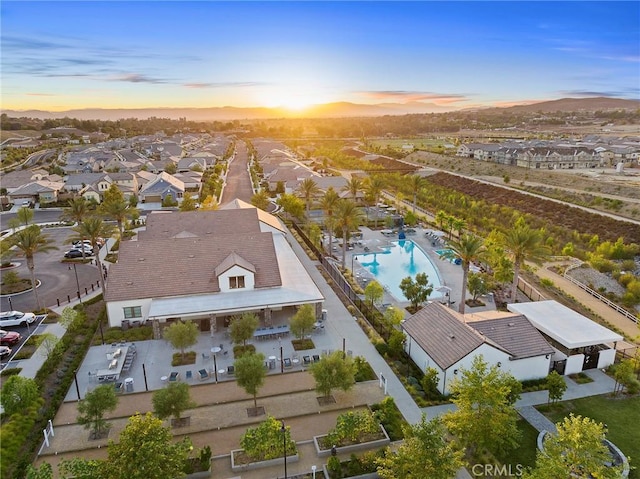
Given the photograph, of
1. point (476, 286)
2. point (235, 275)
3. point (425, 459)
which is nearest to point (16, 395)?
point (235, 275)

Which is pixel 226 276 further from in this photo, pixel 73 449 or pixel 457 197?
pixel 457 197

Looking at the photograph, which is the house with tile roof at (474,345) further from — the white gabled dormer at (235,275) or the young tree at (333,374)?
the white gabled dormer at (235,275)

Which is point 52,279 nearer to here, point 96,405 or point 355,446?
point 96,405

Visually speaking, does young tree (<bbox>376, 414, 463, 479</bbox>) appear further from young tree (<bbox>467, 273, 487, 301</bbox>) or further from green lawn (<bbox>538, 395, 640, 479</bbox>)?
young tree (<bbox>467, 273, 487, 301</bbox>)

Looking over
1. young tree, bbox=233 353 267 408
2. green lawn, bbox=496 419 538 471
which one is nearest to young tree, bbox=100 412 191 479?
young tree, bbox=233 353 267 408

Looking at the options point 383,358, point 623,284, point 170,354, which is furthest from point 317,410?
point 623,284

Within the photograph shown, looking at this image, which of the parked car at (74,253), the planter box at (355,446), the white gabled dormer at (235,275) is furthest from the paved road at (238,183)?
the planter box at (355,446)

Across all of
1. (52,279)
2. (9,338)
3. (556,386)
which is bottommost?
(52,279)
